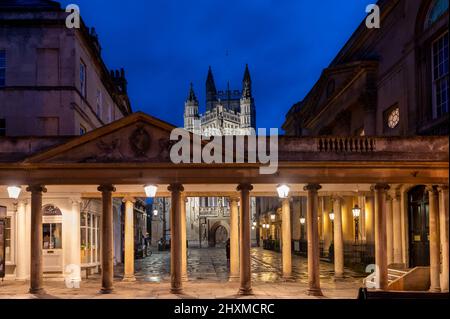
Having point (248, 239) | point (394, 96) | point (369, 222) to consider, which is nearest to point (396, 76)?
point (394, 96)

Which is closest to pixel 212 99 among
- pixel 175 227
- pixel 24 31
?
pixel 24 31

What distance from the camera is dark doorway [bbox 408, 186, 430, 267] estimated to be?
2452 cm

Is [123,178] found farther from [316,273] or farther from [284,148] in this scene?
[316,273]

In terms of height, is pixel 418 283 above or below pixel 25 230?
below

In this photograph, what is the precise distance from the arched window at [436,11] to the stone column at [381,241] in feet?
23.8

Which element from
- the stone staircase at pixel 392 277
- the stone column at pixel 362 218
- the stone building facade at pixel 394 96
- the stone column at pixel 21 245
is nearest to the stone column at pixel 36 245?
the stone column at pixel 21 245

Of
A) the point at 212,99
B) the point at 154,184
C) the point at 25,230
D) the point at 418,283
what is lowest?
the point at 418,283

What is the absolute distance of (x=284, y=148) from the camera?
22.0 metres

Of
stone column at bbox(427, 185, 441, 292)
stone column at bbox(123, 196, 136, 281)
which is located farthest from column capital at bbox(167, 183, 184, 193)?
stone column at bbox(427, 185, 441, 292)

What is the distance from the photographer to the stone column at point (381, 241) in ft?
70.8

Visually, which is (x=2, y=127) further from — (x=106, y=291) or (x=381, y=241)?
(x=381, y=241)

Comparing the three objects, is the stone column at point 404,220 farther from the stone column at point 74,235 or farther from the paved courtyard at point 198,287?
the stone column at point 74,235

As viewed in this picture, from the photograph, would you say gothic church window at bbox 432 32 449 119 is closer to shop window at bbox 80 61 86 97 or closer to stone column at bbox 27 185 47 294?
stone column at bbox 27 185 47 294
